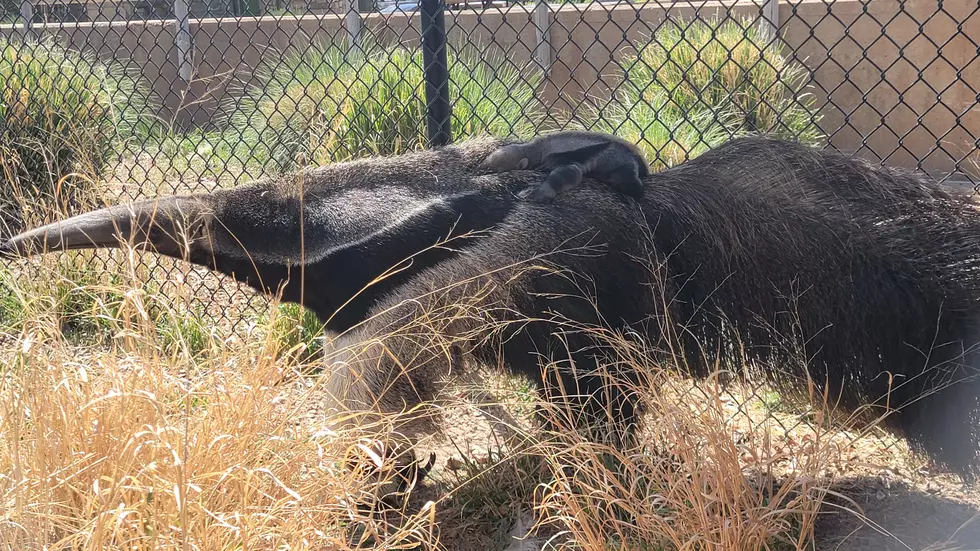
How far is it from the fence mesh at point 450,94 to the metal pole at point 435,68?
0.03 metres

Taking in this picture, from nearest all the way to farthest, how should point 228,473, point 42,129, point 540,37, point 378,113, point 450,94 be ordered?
point 228,473 → point 42,129 → point 378,113 → point 450,94 → point 540,37

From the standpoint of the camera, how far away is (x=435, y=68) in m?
4.27

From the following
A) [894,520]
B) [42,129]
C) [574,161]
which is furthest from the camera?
[42,129]

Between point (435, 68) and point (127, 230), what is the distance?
63.8 inches

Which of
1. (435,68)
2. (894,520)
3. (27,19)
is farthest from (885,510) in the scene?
(27,19)

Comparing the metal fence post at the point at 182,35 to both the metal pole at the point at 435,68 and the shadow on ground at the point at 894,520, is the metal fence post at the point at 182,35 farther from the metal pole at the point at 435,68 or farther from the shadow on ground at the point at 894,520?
the shadow on ground at the point at 894,520

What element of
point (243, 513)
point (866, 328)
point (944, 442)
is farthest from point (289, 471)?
point (944, 442)

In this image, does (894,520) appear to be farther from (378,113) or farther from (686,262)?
(378,113)

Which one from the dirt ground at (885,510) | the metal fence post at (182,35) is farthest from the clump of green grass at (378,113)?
the dirt ground at (885,510)

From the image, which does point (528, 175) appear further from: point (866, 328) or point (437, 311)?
point (866, 328)

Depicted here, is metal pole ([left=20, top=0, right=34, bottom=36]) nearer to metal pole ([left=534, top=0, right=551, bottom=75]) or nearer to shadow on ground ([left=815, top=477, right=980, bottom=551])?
shadow on ground ([left=815, top=477, right=980, bottom=551])

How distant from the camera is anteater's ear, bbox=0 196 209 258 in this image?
3318 millimetres

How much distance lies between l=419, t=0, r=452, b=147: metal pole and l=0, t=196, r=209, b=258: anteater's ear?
4.10 feet

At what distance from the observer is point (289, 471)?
2.67m
